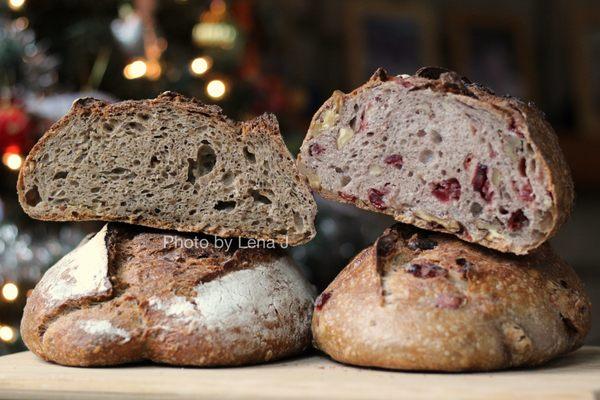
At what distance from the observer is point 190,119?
2.30 m

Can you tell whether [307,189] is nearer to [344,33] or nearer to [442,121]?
[442,121]

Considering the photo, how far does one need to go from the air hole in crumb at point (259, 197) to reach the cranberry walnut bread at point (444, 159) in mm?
149

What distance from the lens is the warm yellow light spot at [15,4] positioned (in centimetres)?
381

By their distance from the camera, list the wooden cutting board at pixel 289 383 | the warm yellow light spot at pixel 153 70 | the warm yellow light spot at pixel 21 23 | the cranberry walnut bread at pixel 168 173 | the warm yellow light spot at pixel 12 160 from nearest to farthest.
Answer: the wooden cutting board at pixel 289 383 < the cranberry walnut bread at pixel 168 173 < the warm yellow light spot at pixel 12 160 < the warm yellow light spot at pixel 21 23 < the warm yellow light spot at pixel 153 70

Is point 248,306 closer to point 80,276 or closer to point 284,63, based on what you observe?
point 80,276

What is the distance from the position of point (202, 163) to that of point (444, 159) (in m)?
0.68

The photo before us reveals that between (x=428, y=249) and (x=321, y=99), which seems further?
(x=321, y=99)

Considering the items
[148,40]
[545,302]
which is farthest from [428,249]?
[148,40]

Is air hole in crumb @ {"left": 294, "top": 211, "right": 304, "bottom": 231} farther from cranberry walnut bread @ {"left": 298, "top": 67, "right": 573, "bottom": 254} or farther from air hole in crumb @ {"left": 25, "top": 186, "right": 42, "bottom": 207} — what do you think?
air hole in crumb @ {"left": 25, "top": 186, "right": 42, "bottom": 207}

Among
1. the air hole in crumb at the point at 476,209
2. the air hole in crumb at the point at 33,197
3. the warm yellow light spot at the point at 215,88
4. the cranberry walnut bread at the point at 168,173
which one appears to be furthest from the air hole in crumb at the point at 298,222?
the warm yellow light spot at the point at 215,88

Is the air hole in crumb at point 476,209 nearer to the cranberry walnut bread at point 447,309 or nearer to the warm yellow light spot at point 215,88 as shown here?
the cranberry walnut bread at point 447,309

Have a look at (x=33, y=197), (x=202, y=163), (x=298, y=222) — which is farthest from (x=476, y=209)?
(x=33, y=197)

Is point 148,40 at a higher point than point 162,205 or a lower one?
higher

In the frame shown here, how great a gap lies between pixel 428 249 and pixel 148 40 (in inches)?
102
